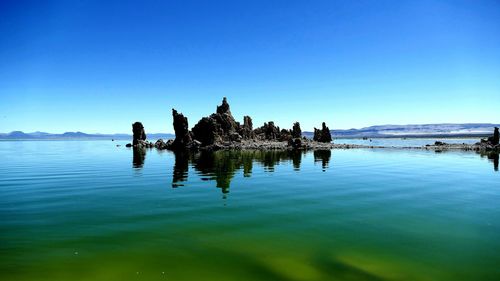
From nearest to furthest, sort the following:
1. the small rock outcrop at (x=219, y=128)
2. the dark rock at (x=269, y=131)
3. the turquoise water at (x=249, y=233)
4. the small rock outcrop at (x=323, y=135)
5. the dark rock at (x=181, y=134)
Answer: the turquoise water at (x=249, y=233), the dark rock at (x=181, y=134), the small rock outcrop at (x=219, y=128), the dark rock at (x=269, y=131), the small rock outcrop at (x=323, y=135)

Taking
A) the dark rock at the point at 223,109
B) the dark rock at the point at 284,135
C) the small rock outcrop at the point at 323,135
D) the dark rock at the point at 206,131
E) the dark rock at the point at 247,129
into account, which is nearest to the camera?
the dark rock at the point at 206,131

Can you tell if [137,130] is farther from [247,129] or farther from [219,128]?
[247,129]

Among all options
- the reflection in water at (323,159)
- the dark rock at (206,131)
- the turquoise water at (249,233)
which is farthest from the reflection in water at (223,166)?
the dark rock at (206,131)

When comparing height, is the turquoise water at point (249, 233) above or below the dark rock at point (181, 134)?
below

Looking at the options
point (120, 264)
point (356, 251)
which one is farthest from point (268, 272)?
point (120, 264)

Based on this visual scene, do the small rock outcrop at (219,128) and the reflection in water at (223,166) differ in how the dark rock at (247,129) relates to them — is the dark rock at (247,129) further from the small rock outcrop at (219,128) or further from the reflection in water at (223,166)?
the reflection in water at (223,166)

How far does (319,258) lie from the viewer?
38.2 ft

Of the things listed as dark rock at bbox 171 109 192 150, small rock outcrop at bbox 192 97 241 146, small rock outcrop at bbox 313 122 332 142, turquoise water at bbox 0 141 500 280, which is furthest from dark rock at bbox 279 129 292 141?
turquoise water at bbox 0 141 500 280

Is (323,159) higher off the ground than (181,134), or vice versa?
(181,134)

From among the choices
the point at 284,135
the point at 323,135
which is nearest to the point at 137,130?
the point at 284,135

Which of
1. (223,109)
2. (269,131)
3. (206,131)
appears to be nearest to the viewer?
(206,131)

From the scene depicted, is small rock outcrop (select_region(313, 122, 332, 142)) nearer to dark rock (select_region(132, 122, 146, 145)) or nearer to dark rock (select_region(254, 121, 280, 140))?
dark rock (select_region(254, 121, 280, 140))

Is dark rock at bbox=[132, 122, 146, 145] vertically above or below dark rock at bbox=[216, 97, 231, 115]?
below

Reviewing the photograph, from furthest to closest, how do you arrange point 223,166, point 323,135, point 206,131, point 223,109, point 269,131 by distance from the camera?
point 323,135, point 269,131, point 223,109, point 206,131, point 223,166
